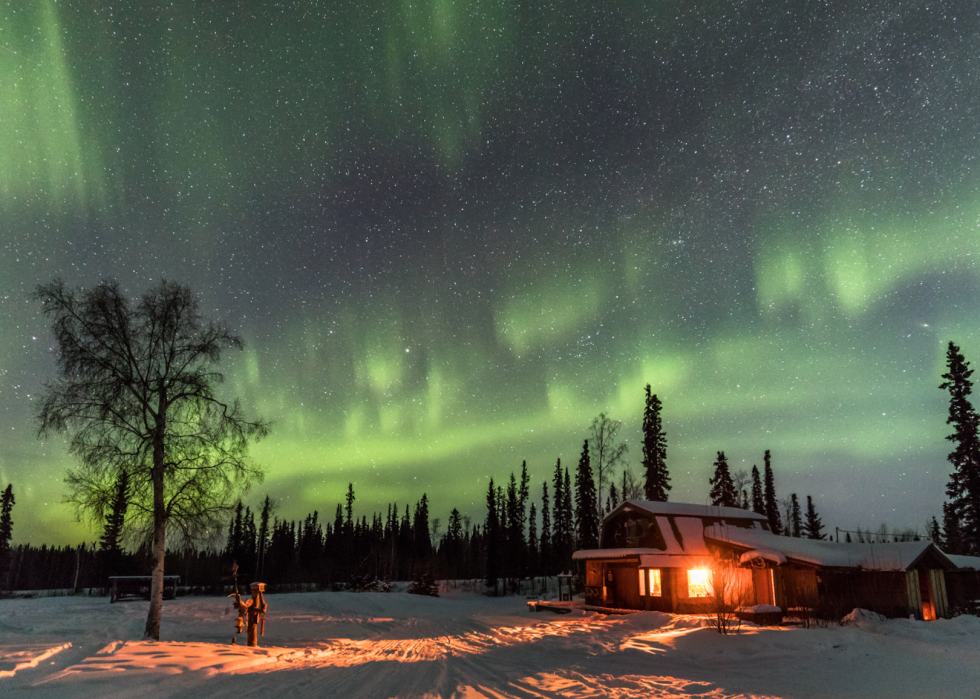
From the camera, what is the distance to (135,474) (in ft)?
62.2

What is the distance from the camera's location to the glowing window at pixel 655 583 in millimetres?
33484

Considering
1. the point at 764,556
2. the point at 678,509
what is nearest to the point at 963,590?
the point at 764,556

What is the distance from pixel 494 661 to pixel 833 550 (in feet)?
82.3

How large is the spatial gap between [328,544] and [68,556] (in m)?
50.6

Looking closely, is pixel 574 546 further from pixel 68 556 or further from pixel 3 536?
pixel 68 556

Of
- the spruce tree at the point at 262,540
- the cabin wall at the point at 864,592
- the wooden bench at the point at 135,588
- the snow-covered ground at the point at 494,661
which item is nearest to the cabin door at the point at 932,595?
the cabin wall at the point at 864,592

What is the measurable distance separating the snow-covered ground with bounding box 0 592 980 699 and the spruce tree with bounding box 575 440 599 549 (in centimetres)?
3541

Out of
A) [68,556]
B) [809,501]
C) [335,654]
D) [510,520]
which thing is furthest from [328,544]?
[335,654]

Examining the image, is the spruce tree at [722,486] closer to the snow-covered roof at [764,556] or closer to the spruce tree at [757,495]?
the spruce tree at [757,495]

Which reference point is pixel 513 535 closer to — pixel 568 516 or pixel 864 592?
pixel 568 516

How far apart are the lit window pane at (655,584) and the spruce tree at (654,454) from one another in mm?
22546

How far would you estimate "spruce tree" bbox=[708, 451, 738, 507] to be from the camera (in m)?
66.0

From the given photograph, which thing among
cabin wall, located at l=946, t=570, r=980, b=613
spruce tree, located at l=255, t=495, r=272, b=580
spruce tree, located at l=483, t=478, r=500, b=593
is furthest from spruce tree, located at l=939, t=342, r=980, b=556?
spruce tree, located at l=255, t=495, r=272, b=580

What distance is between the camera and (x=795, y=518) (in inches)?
3642
